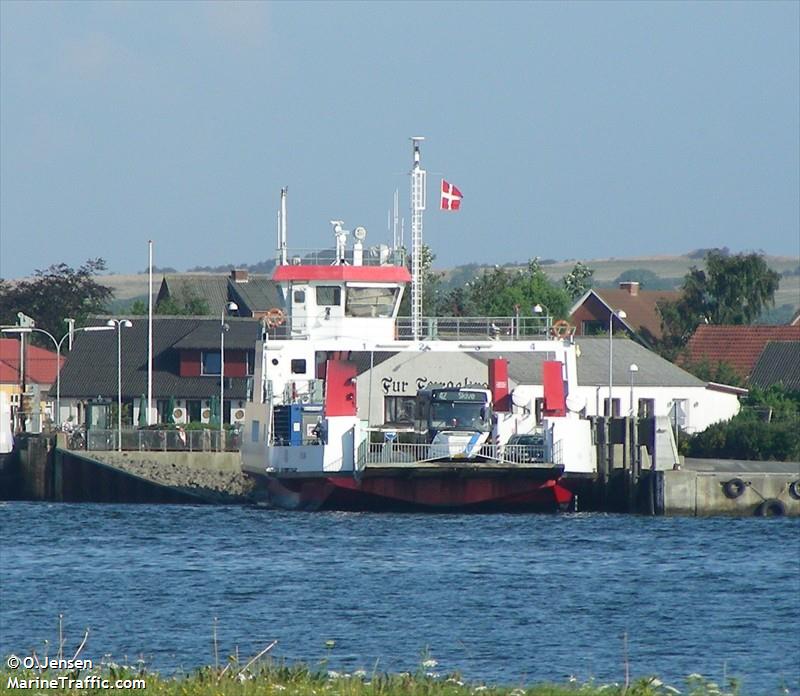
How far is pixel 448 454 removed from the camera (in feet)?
142

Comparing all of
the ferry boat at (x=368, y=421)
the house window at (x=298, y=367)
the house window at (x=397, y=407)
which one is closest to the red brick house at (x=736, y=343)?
the house window at (x=397, y=407)

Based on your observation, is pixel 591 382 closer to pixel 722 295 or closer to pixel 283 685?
pixel 722 295

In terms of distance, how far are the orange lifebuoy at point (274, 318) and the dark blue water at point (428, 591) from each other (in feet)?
18.6

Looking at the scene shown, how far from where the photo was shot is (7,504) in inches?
2082

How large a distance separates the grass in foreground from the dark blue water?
3313 millimetres

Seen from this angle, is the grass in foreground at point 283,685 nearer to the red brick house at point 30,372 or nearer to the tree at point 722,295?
the red brick house at point 30,372

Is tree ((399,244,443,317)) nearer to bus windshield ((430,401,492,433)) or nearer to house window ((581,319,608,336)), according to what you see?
house window ((581,319,608,336))

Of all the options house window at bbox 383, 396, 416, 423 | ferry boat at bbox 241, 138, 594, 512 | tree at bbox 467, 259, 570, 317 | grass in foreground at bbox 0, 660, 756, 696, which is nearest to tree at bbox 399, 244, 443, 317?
tree at bbox 467, 259, 570, 317

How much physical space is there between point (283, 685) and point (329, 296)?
34.8 meters

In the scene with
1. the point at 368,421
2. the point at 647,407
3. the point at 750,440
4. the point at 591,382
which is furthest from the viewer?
the point at 591,382

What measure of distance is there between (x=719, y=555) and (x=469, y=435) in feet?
35.0

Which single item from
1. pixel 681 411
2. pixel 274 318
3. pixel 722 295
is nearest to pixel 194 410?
pixel 681 411

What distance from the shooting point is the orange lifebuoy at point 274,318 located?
47.9 meters

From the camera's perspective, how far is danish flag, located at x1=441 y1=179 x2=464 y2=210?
49.2 meters
